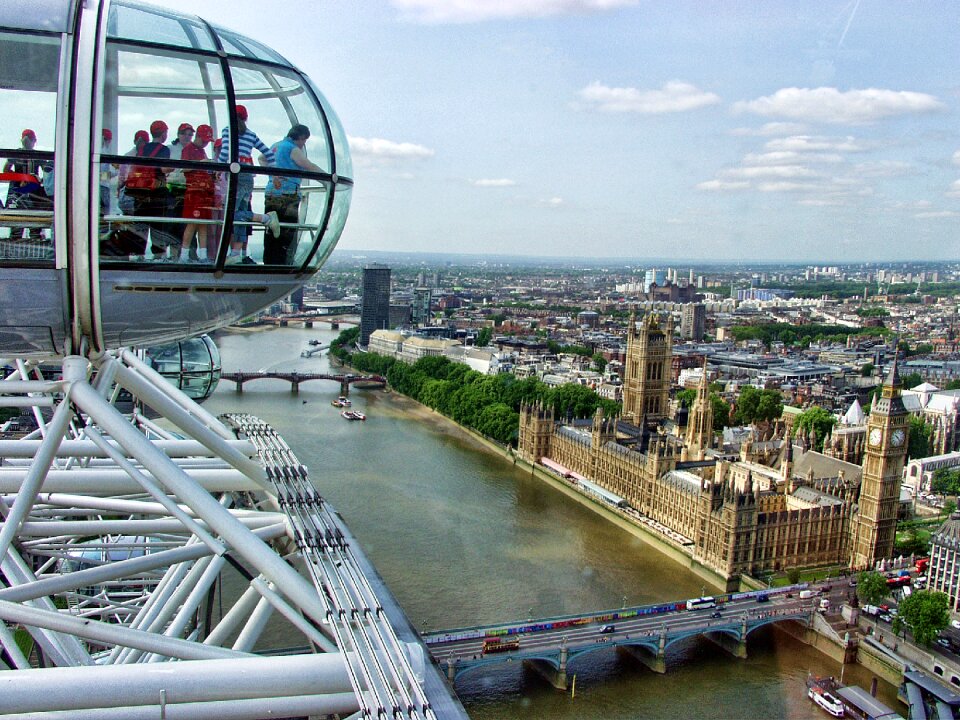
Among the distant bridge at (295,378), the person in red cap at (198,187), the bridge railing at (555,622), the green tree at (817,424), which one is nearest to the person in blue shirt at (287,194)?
the person in red cap at (198,187)

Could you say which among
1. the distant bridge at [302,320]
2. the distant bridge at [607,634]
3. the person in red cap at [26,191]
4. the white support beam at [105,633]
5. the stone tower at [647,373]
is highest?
the person in red cap at [26,191]

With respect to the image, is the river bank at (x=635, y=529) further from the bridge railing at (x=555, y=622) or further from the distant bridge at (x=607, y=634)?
the bridge railing at (x=555, y=622)

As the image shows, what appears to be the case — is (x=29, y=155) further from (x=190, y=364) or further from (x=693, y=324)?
(x=693, y=324)

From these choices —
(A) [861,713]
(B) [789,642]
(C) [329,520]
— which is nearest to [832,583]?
(B) [789,642]

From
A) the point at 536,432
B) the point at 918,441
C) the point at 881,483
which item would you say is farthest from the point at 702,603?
the point at 918,441

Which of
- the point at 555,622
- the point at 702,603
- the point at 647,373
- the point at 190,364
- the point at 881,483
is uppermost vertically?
the point at 190,364

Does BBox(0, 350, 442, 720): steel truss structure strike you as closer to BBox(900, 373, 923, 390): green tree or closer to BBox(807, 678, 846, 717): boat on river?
BBox(807, 678, 846, 717): boat on river

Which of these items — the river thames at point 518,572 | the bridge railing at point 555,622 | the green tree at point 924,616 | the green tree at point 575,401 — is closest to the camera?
the river thames at point 518,572
